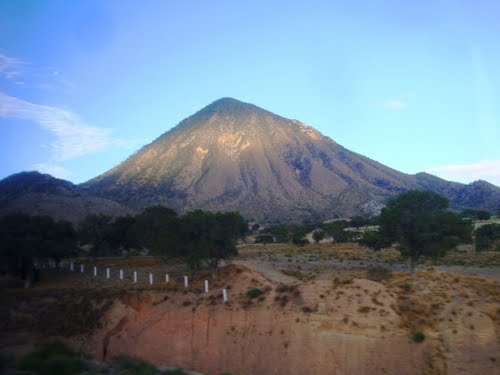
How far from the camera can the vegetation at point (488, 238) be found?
50.5 meters

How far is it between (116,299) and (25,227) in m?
15.4

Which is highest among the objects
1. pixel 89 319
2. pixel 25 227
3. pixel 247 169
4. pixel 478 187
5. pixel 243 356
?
pixel 247 169

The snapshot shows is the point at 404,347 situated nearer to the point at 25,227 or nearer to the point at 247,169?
the point at 25,227

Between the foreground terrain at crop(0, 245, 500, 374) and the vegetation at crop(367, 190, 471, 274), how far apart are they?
418cm

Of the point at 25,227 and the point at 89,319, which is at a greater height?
the point at 25,227

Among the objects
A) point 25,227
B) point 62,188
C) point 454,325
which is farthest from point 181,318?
point 62,188

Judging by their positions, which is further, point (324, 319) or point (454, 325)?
point (324, 319)

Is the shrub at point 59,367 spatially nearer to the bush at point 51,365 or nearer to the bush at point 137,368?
the bush at point 51,365

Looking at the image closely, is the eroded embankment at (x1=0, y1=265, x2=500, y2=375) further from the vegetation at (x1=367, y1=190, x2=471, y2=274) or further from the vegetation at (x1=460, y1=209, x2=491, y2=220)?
the vegetation at (x1=460, y1=209, x2=491, y2=220)

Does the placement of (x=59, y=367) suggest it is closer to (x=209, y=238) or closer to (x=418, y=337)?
(x=418, y=337)

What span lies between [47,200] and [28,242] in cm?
6810

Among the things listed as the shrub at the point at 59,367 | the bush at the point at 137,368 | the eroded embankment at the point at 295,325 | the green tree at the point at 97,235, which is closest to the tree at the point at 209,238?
the eroded embankment at the point at 295,325

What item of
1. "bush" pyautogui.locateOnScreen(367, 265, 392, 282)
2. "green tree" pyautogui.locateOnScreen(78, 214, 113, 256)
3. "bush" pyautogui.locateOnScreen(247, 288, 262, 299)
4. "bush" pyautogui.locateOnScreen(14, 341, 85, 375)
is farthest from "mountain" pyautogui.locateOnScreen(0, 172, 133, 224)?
"bush" pyautogui.locateOnScreen(14, 341, 85, 375)

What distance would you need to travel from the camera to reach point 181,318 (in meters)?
21.0
